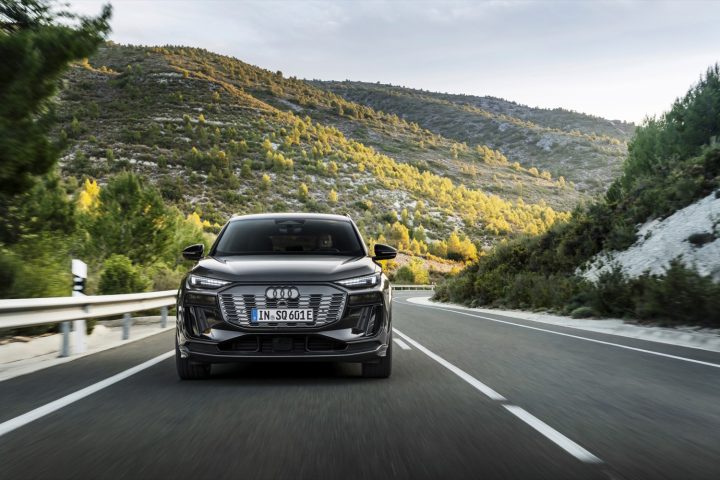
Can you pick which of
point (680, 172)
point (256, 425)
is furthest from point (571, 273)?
point (256, 425)

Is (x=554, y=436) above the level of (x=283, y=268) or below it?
below

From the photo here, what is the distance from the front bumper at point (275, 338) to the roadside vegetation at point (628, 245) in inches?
363

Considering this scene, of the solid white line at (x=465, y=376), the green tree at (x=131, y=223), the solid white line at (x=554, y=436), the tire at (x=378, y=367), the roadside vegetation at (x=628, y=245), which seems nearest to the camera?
the solid white line at (x=554, y=436)

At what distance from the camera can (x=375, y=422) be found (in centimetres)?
562

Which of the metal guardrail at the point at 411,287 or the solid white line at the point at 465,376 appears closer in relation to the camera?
the solid white line at the point at 465,376

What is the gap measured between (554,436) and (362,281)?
2.91 meters

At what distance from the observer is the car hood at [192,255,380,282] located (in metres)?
7.35

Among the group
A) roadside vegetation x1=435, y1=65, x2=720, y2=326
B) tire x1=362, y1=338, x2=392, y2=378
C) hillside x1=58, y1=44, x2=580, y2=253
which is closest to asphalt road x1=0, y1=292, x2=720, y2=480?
tire x1=362, y1=338, x2=392, y2=378

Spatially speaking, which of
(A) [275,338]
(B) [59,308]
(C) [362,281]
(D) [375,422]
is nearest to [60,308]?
(B) [59,308]

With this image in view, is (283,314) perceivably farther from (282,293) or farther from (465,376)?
(465,376)

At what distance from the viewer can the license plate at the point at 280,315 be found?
717 cm

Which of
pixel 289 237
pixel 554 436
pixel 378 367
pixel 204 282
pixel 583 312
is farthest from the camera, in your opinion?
pixel 583 312

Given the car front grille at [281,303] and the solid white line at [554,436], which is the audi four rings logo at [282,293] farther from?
the solid white line at [554,436]

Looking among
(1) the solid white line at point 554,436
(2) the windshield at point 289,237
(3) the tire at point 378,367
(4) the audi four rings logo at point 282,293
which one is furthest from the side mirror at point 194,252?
(1) the solid white line at point 554,436
